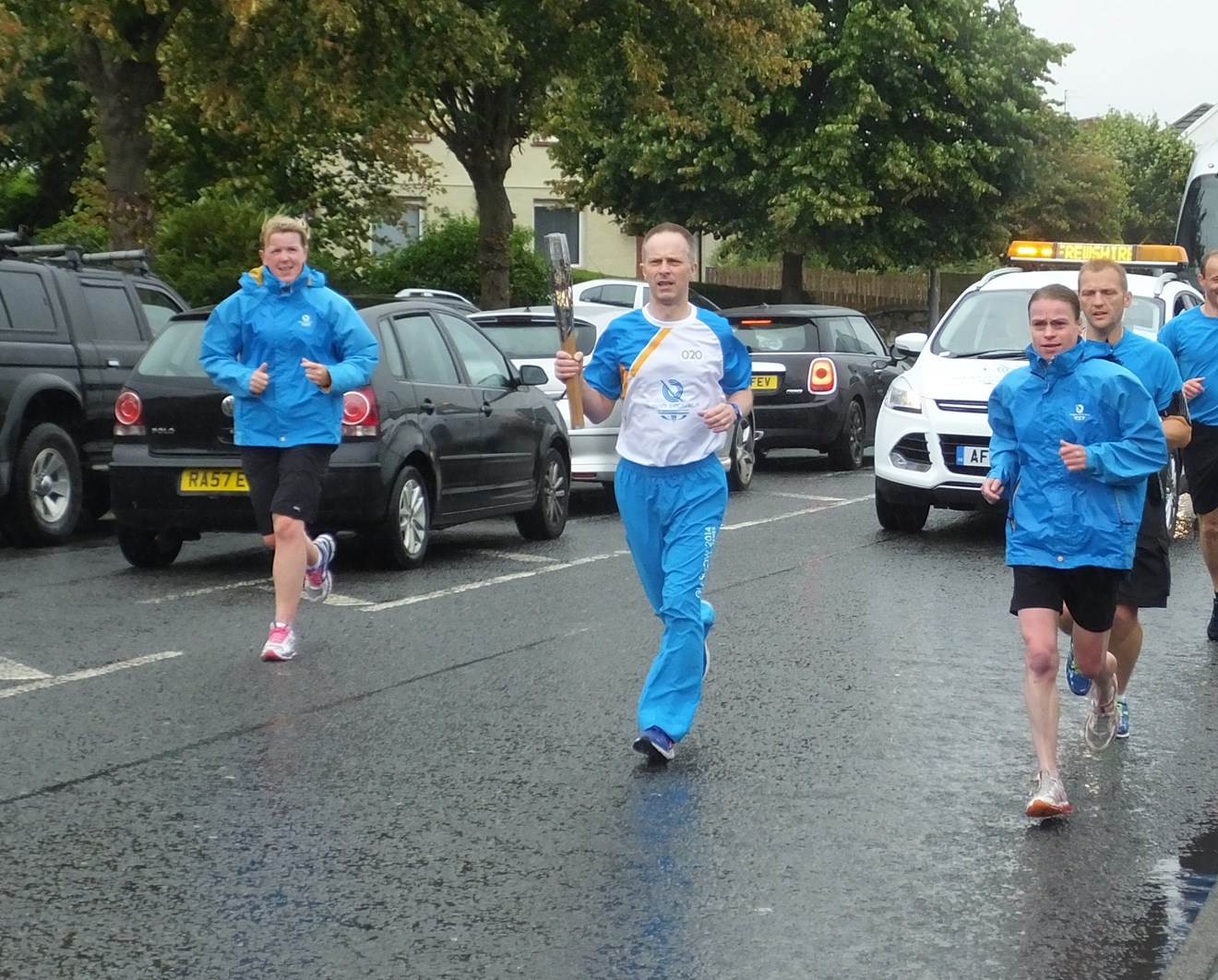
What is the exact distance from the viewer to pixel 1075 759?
7.01 metres

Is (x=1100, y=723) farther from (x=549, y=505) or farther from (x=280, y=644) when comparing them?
(x=549, y=505)

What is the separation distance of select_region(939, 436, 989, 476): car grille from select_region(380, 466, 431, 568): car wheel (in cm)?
382

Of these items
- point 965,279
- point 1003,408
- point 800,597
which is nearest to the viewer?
point 1003,408

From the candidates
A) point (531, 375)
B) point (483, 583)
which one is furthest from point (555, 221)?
point (483, 583)

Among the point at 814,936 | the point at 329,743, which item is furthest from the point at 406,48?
the point at 814,936

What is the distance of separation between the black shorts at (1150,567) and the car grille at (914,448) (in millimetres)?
6619

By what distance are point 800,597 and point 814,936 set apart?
20.3ft

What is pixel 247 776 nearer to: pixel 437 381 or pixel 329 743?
pixel 329 743

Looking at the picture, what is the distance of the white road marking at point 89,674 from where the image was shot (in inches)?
315

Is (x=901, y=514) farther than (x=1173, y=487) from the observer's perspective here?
Yes

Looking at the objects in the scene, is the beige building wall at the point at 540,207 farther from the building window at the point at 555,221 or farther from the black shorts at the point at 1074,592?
the black shorts at the point at 1074,592

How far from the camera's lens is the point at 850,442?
21.1 meters

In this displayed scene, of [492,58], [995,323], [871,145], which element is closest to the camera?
[995,323]

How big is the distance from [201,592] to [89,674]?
2.58m
